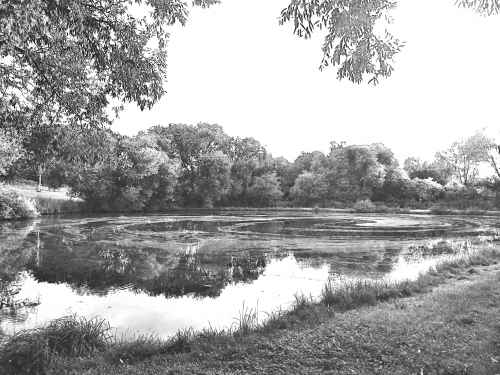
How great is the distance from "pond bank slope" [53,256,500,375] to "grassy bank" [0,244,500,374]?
0.01 m

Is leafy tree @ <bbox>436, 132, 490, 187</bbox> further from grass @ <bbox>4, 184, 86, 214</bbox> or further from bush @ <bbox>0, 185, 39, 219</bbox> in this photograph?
bush @ <bbox>0, 185, 39, 219</bbox>

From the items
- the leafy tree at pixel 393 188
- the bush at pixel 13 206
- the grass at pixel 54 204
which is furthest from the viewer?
the leafy tree at pixel 393 188

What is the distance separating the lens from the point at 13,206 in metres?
27.8

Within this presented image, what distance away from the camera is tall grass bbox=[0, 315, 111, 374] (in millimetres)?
4656

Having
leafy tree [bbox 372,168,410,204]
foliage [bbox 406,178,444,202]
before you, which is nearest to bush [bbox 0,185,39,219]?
leafy tree [bbox 372,168,410,204]

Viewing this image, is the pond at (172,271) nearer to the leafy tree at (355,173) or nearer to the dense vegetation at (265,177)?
the dense vegetation at (265,177)

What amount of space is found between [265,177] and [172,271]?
47161 millimetres

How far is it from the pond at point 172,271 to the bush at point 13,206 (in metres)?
8.32

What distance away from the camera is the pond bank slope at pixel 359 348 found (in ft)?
14.3

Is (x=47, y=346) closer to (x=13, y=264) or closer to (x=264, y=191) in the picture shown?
(x=13, y=264)

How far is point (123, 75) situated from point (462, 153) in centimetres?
6596

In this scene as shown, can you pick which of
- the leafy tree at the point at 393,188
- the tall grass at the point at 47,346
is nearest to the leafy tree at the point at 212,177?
the leafy tree at the point at 393,188

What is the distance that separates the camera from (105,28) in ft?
19.9

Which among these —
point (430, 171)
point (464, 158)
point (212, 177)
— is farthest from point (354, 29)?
point (464, 158)
